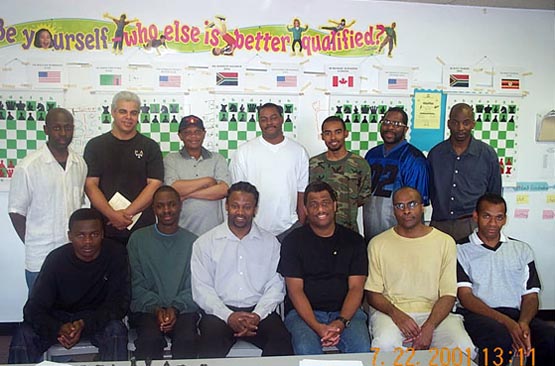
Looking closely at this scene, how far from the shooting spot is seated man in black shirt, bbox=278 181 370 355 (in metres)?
2.72

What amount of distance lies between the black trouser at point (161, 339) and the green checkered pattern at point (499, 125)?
244 cm

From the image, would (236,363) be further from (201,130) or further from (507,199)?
(507,199)

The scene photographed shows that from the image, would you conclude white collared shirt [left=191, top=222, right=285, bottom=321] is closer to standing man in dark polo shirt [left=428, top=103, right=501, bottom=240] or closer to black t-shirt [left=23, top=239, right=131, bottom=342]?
black t-shirt [left=23, top=239, right=131, bottom=342]

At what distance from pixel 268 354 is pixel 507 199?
2455mm

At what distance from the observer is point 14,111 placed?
3.51 m

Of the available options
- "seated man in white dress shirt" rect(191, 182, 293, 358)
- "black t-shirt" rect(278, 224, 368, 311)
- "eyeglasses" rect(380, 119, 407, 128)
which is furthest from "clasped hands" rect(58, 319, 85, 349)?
"eyeglasses" rect(380, 119, 407, 128)

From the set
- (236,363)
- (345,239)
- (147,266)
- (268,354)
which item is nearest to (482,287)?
(345,239)

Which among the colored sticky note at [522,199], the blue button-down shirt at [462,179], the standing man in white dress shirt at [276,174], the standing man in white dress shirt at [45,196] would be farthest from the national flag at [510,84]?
the standing man in white dress shirt at [45,196]

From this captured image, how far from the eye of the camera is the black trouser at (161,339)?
2625 mm

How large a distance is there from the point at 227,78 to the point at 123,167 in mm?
969

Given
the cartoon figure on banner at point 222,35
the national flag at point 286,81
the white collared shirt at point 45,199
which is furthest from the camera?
the national flag at point 286,81

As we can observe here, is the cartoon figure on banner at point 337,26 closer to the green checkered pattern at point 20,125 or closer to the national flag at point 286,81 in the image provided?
the national flag at point 286,81

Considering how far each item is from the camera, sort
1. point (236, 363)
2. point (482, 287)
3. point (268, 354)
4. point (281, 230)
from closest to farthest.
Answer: point (236, 363) → point (268, 354) → point (482, 287) → point (281, 230)

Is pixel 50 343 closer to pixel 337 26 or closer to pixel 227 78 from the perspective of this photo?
pixel 227 78
